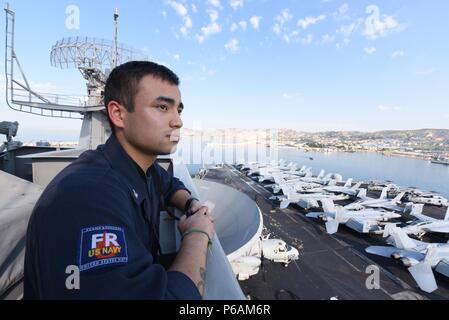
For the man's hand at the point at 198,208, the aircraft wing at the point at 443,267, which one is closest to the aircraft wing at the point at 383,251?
the aircraft wing at the point at 443,267

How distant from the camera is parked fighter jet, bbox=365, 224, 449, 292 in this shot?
1199 cm

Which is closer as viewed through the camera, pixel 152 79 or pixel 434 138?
pixel 152 79

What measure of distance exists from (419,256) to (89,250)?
19.4 m

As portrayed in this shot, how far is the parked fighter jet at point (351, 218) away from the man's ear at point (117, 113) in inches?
829

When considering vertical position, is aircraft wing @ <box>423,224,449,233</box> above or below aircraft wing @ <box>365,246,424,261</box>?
above

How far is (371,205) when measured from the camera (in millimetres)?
25453

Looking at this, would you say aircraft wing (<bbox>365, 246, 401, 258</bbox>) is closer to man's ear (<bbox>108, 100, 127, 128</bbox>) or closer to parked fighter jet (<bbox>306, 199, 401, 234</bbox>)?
parked fighter jet (<bbox>306, 199, 401, 234</bbox>)

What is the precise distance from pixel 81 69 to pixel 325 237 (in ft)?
71.4

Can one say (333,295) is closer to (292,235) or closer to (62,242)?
(292,235)

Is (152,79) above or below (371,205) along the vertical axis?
above

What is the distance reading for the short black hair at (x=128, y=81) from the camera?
1.52 meters

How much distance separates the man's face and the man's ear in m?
0.03

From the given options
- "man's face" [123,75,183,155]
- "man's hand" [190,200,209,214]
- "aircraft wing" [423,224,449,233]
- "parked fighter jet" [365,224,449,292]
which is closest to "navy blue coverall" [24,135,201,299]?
"man's face" [123,75,183,155]
